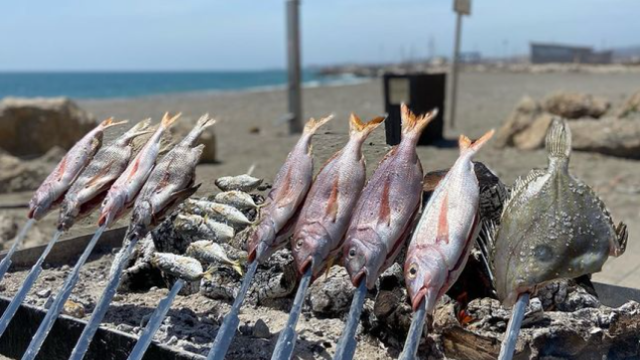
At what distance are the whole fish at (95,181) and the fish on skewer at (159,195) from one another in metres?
0.28

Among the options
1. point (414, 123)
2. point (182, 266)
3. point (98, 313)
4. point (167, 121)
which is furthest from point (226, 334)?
point (167, 121)

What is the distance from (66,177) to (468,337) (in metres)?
1.92

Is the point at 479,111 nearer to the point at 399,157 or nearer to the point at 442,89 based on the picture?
the point at 442,89

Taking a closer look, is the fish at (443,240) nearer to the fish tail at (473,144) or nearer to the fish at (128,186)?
the fish tail at (473,144)

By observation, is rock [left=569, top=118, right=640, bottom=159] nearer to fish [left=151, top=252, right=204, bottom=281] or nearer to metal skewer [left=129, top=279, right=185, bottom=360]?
fish [left=151, top=252, right=204, bottom=281]

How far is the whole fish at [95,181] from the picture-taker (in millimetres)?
2955

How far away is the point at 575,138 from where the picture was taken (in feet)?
36.3

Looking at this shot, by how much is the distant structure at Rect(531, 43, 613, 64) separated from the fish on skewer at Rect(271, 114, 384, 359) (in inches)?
3573

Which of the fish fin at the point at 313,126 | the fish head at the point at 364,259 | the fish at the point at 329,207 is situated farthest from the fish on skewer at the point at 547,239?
the fish fin at the point at 313,126

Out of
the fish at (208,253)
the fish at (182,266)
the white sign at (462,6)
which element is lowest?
the fish at (182,266)

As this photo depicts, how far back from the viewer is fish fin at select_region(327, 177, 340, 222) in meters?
2.32

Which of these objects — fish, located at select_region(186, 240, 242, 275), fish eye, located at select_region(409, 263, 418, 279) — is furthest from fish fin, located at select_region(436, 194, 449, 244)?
fish, located at select_region(186, 240, 242, 275)

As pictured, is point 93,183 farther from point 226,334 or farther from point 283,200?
point 226,334

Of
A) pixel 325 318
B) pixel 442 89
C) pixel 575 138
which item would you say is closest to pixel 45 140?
pixel 442 89
